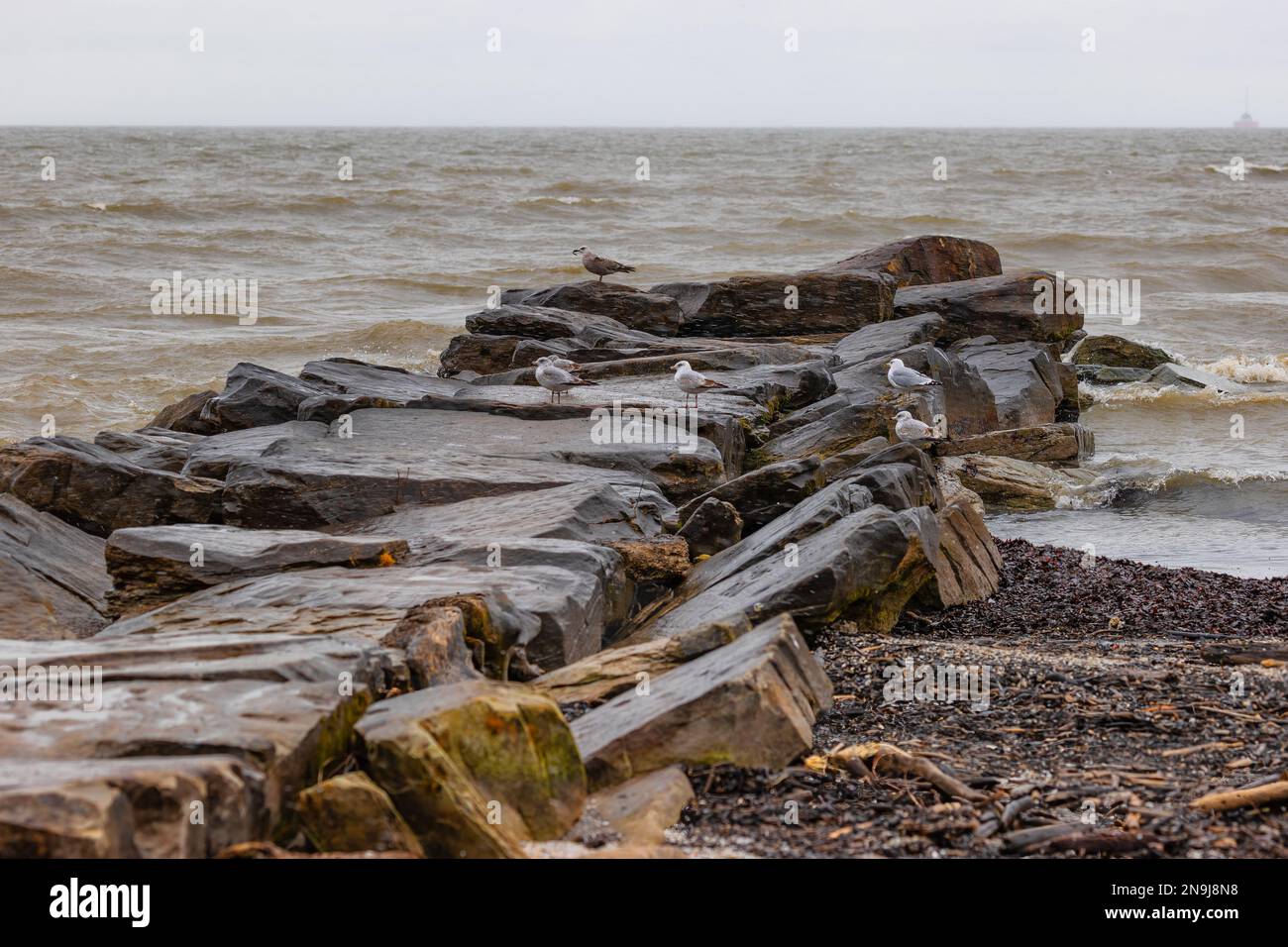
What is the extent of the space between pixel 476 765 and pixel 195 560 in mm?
3314

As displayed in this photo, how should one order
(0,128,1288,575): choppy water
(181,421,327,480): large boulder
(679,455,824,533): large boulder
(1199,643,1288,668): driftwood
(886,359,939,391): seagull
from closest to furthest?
(1199,643,1288,668): driftwood < (679,455,824,533): large boulder < (181,421,327,480): large boulder < (886,359,939,391): seagull < (0,128,1288,575): choppy water

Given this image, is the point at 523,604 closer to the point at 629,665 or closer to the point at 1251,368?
the point at 629,665

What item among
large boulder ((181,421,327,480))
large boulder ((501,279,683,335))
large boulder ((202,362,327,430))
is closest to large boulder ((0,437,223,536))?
large boulder ((181,421,327,480))

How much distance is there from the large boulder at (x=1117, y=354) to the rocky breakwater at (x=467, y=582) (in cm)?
456

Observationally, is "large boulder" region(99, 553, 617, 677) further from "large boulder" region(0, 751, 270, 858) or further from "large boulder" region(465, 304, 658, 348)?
"large boulder" region(465, 304, 658, 348)

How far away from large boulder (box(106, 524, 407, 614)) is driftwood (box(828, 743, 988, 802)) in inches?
121

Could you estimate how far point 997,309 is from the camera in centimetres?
1552

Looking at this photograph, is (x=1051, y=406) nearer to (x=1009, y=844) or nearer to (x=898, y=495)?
(x=898, y=495)

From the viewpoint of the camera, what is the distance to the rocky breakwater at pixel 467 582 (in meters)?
3.98

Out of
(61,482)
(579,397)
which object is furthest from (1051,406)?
(61,482)

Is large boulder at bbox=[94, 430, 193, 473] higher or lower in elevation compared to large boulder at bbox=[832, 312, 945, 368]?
lower

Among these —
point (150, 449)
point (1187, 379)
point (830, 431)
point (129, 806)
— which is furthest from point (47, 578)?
point (1187, 379)

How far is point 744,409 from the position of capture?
10.8 meters

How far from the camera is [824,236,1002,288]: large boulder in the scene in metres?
16.7
